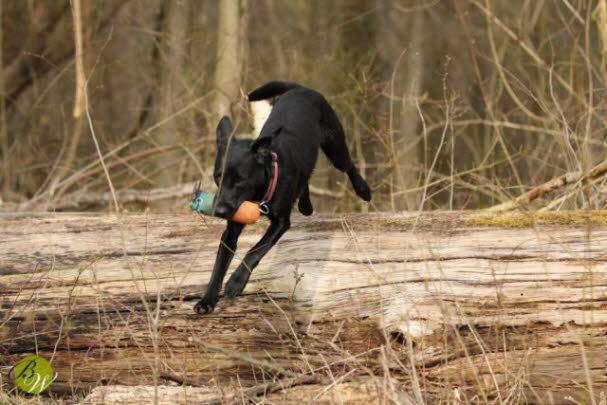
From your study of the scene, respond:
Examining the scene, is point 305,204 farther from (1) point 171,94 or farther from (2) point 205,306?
(1) point 171,94

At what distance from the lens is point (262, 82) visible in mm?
9938

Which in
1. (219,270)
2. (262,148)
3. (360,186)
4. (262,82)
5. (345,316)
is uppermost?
(262,148)

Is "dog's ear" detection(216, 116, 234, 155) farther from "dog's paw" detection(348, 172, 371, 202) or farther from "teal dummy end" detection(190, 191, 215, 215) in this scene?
"dog's paw" detection(348, 172, 371, 202)

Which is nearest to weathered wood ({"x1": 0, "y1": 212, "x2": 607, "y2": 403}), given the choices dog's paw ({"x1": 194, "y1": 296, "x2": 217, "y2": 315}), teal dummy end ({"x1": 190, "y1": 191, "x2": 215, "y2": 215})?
dog's paw ({"x1": 194, "y1": 296, "x2": 217, "y2": 315})

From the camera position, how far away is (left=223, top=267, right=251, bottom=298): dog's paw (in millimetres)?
4327

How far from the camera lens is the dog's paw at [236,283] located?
4.33m

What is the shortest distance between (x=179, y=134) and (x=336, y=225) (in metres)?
4.20

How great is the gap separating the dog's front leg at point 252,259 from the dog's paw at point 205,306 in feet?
0.29

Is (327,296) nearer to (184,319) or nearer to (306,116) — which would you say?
(184,319)

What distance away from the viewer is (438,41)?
19047 mm

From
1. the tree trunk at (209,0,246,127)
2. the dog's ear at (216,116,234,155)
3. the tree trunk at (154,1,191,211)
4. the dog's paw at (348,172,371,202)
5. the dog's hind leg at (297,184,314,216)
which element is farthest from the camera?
the tree trunk at (154,1,191,211)

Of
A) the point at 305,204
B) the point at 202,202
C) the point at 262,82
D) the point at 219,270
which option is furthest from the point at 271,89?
the point at 262,82

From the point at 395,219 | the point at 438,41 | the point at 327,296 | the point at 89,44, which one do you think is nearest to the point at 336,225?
the point at 395,219

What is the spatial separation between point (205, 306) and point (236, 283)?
0.20 m
